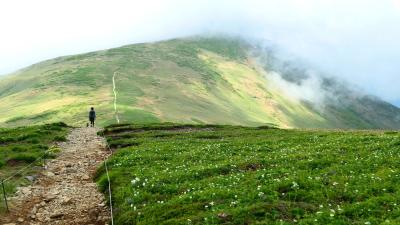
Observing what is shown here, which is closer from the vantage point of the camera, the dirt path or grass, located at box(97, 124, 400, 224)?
grass, located at box(97, 124, 400, 224)

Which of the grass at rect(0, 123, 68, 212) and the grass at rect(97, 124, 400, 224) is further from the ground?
the grass at rect(97, 124, 400, 224)

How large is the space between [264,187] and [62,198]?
12366 mm

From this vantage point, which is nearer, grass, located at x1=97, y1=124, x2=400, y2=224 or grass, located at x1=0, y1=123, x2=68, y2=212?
grass, located at x1=97, y1=124, x2=400, y2=224

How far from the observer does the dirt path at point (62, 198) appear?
82.5 feet

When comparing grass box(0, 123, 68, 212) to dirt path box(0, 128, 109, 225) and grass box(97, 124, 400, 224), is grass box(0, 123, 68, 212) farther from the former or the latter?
grass box(97, 124, 400, 224)

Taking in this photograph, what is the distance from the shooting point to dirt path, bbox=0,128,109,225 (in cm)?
2516

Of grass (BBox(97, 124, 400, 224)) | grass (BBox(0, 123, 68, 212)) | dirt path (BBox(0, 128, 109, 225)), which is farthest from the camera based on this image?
grass (BBox(0, 123, 68, 212))

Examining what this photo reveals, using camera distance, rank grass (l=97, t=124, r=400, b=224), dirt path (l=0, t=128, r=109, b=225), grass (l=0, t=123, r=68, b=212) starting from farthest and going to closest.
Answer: grass (l=0, t=123, r=68, b=212), dirt path (l=0, t=128, r=109, b=225), grass (l=97, t=124, r=400, b=224)

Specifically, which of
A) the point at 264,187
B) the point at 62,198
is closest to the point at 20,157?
the point at 62,198

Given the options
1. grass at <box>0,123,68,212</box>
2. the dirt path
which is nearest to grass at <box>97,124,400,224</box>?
the dirt path

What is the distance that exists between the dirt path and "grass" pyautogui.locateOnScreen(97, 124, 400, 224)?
1163 mm

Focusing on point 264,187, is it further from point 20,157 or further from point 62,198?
point 20,157

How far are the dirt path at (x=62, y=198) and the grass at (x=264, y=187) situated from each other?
1.16m

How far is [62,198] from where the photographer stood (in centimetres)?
2911
